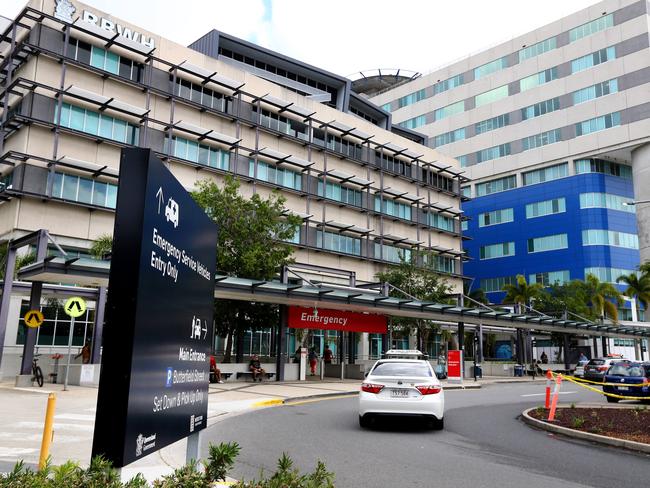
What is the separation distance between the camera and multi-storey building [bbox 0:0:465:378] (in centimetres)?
3788

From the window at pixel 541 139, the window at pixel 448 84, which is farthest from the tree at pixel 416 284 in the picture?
the window at pixel 448 84

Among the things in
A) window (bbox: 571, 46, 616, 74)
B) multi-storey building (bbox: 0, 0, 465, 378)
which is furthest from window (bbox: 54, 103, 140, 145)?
window (bbox: 571, 46, 616, 74)

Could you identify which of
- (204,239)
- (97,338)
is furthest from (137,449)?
(97,338)

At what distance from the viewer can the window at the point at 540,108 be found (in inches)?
2970

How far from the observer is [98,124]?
4066 cm

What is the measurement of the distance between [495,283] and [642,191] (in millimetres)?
21899

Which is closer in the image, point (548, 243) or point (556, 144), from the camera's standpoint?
point (556, 144)

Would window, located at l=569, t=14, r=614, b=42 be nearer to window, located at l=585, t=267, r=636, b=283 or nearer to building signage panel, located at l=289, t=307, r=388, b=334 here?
window, located at l=585, t=267, r=636, b=283

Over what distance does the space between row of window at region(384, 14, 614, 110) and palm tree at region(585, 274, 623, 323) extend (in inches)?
1123

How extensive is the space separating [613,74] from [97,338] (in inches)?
2643

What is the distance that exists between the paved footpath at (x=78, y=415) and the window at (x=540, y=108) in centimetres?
6265

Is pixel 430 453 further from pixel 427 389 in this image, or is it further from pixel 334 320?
pixel 334 320

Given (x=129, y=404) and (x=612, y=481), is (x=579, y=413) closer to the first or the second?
(x=612, y=481)

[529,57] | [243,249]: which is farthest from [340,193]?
[529,57]
